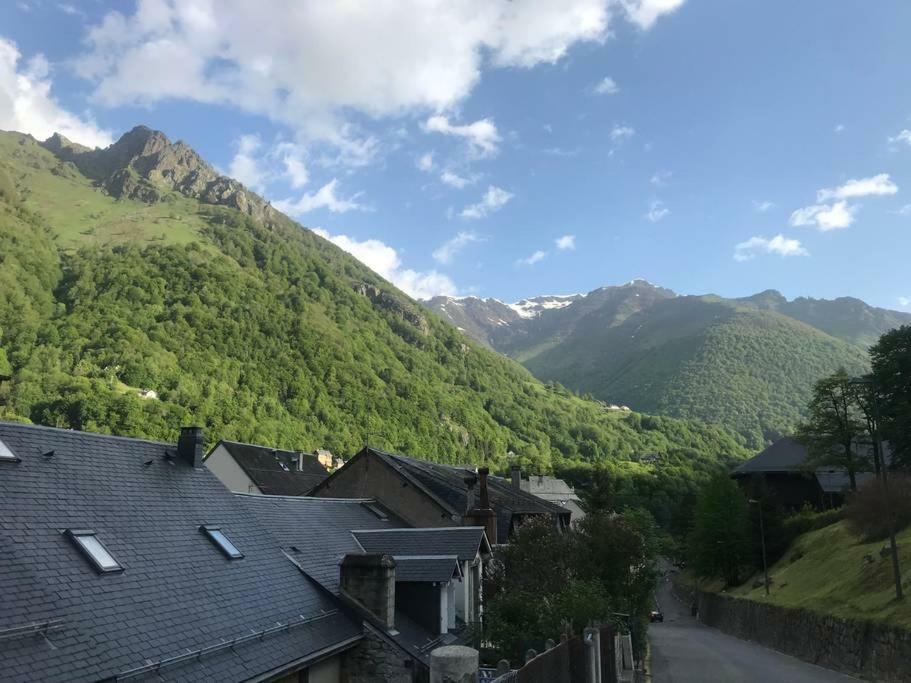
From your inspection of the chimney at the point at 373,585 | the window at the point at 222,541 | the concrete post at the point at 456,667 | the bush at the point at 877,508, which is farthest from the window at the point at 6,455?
the bush at the point at 877,508

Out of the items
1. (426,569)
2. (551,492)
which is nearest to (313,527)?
(426,569)

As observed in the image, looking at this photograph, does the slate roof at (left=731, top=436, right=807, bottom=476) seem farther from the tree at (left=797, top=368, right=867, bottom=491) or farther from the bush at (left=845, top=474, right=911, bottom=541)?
the bush at (left=845, top=474, right=911, bottom=541)

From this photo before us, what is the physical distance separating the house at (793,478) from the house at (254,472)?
42.6m

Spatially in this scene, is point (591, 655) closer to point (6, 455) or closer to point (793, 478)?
point (6, 455)

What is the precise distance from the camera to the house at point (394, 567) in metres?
15.5

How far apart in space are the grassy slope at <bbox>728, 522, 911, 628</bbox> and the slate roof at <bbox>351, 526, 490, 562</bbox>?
53.3ft

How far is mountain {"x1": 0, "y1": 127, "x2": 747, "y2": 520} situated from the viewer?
112 meters

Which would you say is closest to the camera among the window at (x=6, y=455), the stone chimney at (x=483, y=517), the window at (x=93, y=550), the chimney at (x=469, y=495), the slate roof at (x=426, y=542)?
the window at (x=93, y=550)

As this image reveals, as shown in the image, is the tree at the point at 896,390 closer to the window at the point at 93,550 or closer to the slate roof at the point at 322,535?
the slate roof at the point at 322,535

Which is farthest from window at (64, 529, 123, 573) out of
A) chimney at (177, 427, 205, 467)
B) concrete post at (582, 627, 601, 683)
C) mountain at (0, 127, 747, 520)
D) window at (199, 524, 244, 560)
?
mountain at (0, 127, 747, 520)

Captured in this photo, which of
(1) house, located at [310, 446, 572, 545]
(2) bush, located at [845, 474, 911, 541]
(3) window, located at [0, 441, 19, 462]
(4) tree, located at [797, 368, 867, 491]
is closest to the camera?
(3) window, located at [0, 441, 19, 462]

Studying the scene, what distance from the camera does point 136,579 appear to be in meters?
11.2

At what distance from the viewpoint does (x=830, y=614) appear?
98.0 feet

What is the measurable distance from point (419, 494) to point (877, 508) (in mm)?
22929
